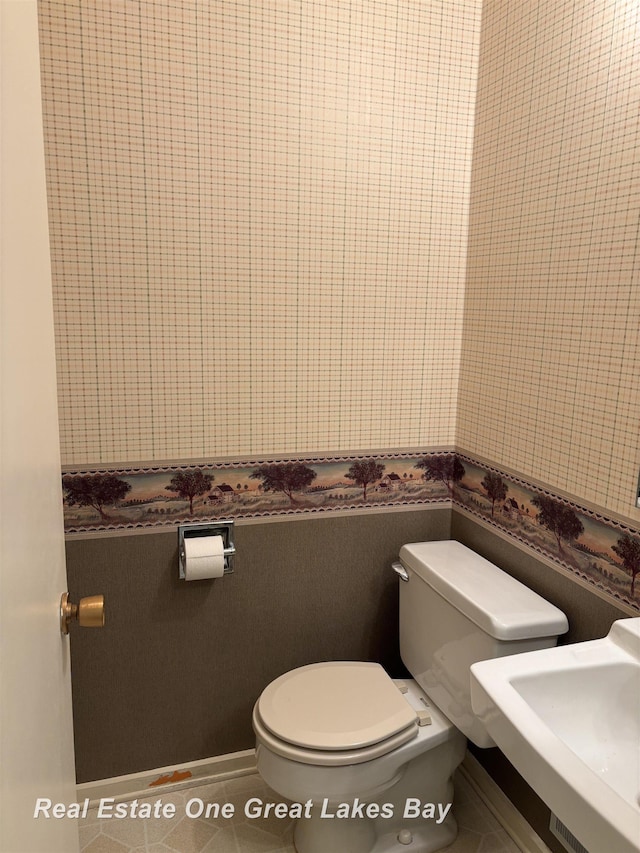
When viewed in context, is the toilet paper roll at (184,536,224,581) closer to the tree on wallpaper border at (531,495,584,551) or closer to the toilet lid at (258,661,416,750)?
the toilet lid at (258,661,416,750)

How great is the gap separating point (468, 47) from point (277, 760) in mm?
2005

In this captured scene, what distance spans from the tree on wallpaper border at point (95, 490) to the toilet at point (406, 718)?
0.67 metres

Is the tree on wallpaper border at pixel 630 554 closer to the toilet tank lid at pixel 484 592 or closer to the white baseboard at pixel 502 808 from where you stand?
the toilet tank lid at pixel 484 592

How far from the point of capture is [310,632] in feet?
6.20

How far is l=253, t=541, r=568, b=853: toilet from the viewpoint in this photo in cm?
142

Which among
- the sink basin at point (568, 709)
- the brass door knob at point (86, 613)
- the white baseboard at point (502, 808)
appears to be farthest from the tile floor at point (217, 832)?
the brass door knob at point (86, 613)

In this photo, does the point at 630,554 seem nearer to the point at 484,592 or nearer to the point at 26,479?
the point at 484,592

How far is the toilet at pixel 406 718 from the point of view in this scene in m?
1.42

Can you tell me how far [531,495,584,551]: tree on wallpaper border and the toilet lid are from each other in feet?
1.91

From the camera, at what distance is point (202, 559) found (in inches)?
65.4

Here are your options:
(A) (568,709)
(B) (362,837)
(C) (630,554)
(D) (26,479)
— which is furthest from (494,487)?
(D) (26,479)

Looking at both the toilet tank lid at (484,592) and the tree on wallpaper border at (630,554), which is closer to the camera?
the tree on wallpaper border at (630,554)

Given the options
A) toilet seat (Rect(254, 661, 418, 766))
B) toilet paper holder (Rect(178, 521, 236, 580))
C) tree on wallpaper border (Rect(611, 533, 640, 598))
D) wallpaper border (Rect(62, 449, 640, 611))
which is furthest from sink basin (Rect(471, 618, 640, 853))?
toilet paper holder (Rect(178, 521, 236, 580))

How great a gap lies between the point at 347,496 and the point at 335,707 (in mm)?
601
